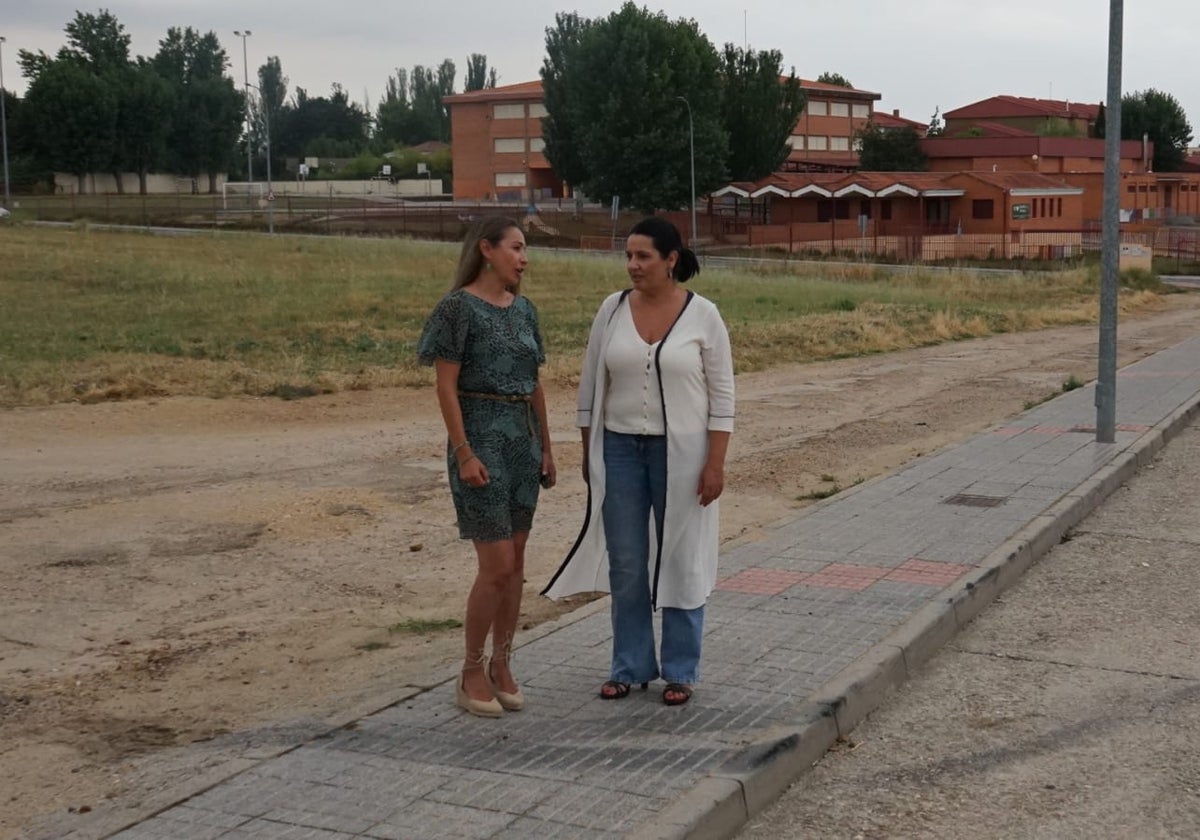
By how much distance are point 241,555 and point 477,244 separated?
454 cm

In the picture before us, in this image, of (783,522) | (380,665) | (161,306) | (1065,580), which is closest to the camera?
(380,665)

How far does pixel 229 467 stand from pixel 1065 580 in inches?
291

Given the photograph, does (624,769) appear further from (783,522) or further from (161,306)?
(161,306)

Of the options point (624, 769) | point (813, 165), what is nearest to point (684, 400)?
point (624, 769)

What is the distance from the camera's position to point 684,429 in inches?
223

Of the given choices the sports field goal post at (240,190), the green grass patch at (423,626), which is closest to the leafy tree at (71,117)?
the sports field goal post at (240,190)

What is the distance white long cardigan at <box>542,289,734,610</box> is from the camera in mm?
5664

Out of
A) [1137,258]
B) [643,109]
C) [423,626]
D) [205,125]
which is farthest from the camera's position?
[205,125]

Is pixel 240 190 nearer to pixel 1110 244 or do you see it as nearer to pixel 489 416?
pixel 1110 244

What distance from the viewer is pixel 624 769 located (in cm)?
504

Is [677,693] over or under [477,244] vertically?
under

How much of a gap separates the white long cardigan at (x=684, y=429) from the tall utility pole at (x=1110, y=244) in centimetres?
839

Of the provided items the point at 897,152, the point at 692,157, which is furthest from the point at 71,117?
the point at 897,152

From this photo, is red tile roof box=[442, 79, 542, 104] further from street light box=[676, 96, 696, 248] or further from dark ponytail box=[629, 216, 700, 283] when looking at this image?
dark ponytail box=[629, 216, 700, 283]
